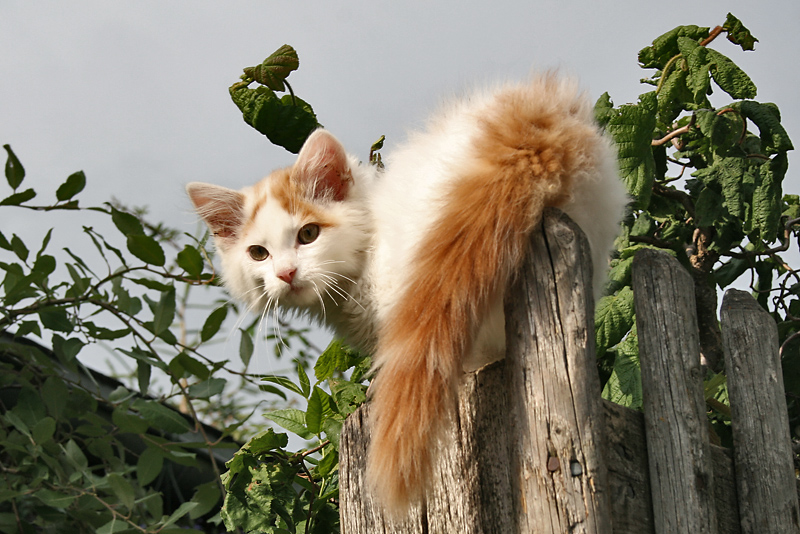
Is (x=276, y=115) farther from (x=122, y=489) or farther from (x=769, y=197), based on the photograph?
(x=769, y=197)

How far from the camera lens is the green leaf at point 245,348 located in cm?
187

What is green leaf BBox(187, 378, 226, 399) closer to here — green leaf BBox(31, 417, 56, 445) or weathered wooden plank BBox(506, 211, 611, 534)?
green leaf BBox(31, 417, 56, 445)

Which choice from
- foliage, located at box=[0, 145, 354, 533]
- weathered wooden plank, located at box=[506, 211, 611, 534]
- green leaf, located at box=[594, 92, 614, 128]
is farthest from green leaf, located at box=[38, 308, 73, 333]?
green leaf, located at box=[594, 92, 614, 128]

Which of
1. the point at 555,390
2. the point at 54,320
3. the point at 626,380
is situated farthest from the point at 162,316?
the point at 626,380

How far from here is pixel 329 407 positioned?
2.06 metres

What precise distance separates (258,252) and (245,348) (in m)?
0.31

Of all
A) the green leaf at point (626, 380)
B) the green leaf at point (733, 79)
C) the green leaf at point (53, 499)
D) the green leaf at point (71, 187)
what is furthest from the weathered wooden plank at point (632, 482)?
the green leaf at point (71, 187)

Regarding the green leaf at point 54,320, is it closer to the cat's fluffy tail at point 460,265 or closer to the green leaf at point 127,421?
the green leaf at point 127,421

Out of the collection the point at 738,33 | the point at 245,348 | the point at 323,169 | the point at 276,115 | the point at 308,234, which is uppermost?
the point at 738,33

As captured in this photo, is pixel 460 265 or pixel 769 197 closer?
pixel 460 265

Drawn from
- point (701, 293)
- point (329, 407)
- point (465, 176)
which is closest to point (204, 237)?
point (329, 407)

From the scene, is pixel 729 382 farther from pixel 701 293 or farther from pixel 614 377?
pixel 701 293

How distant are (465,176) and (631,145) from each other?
99 centimetres

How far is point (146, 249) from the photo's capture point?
184 centimetres
